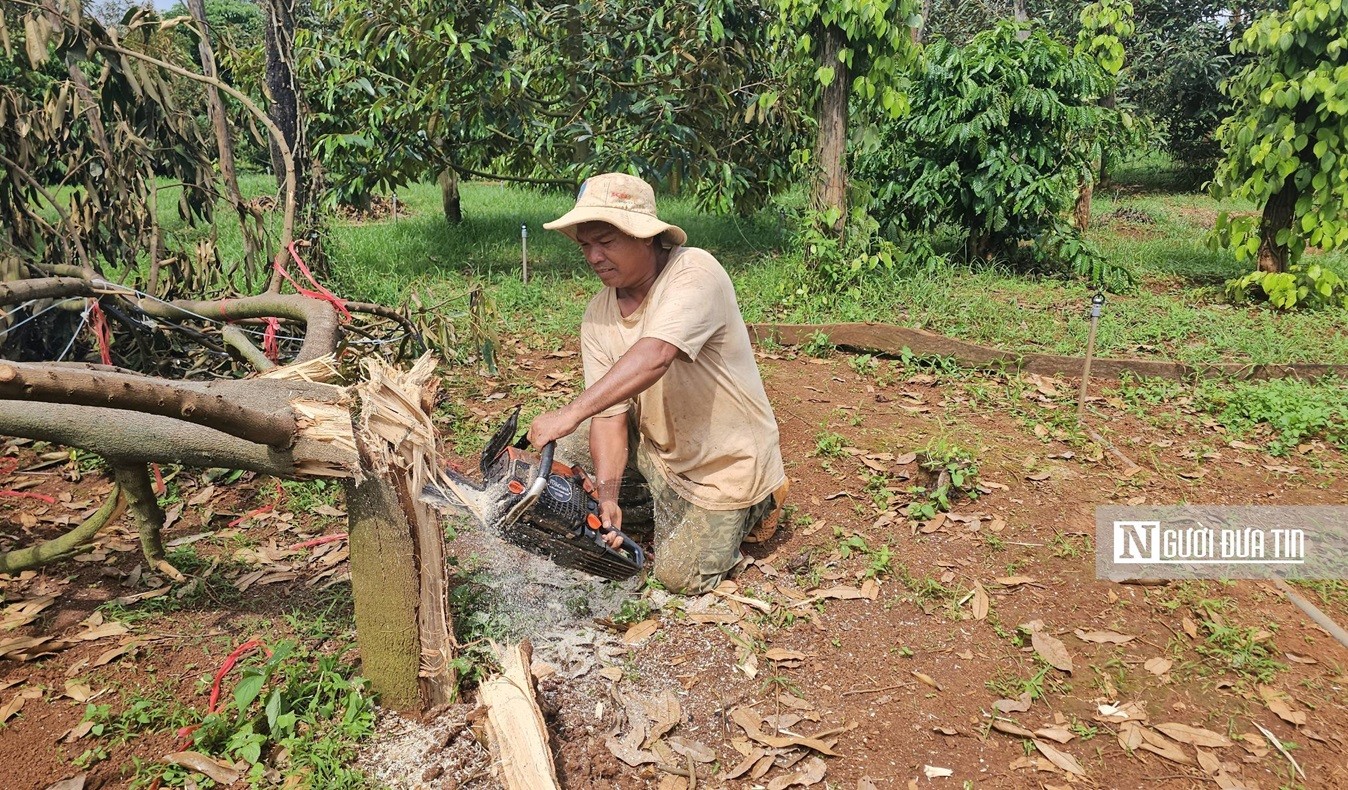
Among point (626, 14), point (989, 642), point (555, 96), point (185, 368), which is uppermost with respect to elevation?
point (626, 14)

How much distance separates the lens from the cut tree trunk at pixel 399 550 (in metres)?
2.24

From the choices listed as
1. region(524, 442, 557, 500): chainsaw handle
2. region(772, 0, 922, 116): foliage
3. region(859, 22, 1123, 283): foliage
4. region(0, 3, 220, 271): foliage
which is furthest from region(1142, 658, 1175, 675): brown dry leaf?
region(859, 22, 1123, 283): foliage

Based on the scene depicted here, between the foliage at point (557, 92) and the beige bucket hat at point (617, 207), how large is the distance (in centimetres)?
363

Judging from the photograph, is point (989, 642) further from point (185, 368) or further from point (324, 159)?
point (324, 159)

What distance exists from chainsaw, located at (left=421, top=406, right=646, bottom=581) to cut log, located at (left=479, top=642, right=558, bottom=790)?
0.40 meters

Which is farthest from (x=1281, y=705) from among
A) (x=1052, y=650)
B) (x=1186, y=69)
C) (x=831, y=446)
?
(x=1186, y=69)

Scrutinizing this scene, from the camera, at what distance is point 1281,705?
2.69m

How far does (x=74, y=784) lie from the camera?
228 centimetres

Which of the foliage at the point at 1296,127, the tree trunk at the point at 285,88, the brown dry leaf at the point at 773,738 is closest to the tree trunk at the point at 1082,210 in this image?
the foliage at the point at 1296,127

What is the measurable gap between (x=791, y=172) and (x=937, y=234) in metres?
2.28

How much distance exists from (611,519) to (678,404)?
0.51 m

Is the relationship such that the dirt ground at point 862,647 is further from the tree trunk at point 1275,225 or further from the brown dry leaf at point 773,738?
the tree trunk at point 1275,225

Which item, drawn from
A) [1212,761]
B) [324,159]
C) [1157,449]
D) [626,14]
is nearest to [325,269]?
[324,159]

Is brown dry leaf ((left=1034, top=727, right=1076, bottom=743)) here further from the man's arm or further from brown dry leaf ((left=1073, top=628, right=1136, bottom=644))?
the man's arm
